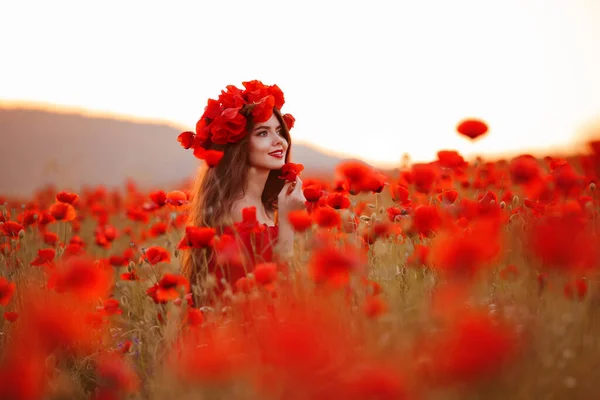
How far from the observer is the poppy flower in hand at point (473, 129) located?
276cm

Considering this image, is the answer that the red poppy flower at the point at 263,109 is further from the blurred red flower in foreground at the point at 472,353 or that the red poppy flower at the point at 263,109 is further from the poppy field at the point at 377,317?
the blurred red flower in foreground at the point at 472,353

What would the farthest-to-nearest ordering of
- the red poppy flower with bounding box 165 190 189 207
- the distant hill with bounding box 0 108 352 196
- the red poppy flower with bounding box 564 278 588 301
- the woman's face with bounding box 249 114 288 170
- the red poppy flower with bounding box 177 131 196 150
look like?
the distant hill with bounding box 0 108 352 196
the red poppy flower with bounding box 177 131 196 150
the woman's face with bounding box 249 114 288 170
the red poppy flower with bounding box 165 190 189 207
the red poppy flower with bounding box 564 278 588 301

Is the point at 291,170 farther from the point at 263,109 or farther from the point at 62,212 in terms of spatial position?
the point at 62,212

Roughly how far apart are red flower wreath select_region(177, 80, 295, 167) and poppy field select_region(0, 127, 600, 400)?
0.55 meters

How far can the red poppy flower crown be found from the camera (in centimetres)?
337

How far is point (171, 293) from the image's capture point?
2416 mm

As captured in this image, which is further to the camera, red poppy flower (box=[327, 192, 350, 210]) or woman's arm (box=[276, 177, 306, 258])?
woman's arm (box=[276, 177, 306, 258])

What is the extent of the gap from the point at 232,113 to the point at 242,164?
1.17ft

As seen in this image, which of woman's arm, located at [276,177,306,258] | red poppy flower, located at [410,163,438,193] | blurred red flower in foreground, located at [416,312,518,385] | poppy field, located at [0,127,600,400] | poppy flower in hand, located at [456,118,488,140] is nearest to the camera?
blurred red flower in foreground, located at [416,312,518,385]

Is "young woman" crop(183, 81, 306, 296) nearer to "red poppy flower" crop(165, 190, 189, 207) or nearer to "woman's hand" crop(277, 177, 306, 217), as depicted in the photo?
"woman's hand" crop(277, 177, 306, 217)

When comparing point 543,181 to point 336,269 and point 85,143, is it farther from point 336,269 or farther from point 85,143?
point 85,143

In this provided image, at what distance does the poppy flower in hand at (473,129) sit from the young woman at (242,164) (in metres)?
0.97

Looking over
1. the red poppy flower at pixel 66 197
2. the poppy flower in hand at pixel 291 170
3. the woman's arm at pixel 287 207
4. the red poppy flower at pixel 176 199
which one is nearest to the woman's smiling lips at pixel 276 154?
the poppy flower in hand at pixel 291 170

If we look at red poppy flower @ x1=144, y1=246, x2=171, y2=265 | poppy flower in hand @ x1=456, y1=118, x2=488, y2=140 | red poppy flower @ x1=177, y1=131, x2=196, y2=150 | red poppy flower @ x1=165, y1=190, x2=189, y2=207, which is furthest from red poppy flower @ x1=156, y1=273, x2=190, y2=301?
poppy flower in hand @ x1=456, y1=118, x2=488, y2=140
